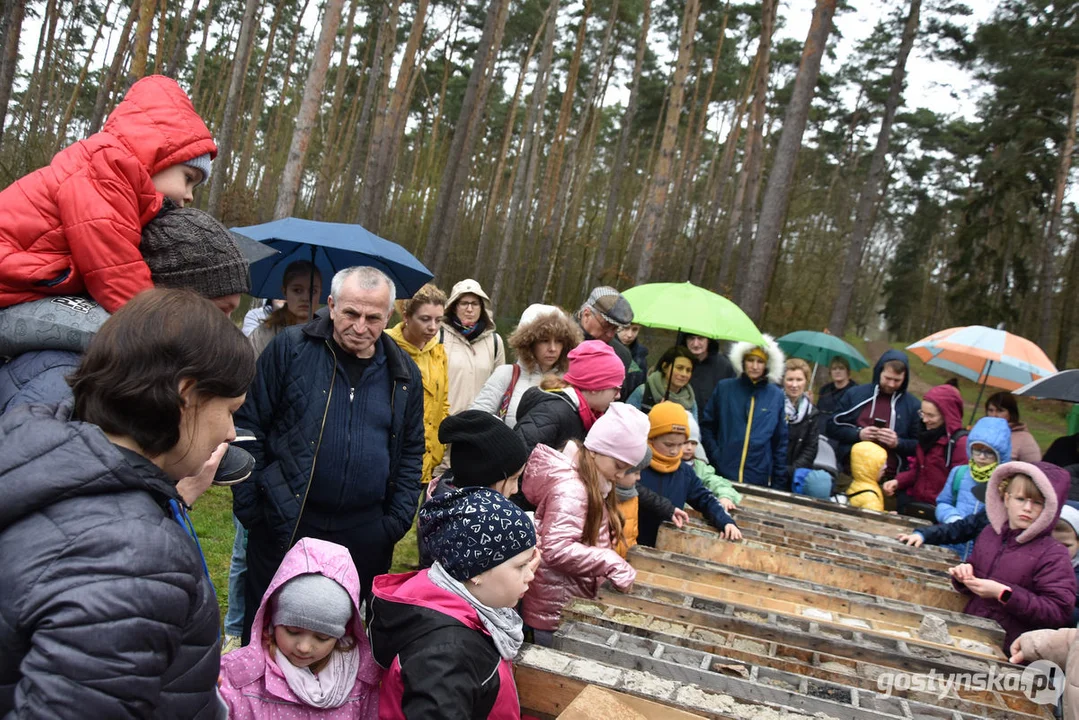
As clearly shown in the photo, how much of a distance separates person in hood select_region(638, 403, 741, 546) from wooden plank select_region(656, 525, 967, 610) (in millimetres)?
158

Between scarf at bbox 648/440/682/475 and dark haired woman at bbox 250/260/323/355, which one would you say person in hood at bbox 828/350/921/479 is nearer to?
scarf at bbox 648/440/682/475

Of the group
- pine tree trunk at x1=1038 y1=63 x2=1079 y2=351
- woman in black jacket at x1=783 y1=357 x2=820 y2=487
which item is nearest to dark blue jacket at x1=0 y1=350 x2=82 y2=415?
woman in black jacket at x1=783 y1=357 x2=820 y2=487

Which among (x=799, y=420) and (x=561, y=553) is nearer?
(x=561, y=553)

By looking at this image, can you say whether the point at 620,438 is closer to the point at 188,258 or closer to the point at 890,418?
the point at 188,258

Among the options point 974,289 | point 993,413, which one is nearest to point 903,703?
point 993,413

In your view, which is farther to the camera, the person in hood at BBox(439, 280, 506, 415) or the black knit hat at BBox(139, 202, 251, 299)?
the person in hood at BBox(439, 280, 506, 415)

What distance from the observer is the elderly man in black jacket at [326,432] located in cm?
309

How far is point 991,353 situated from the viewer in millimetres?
7816

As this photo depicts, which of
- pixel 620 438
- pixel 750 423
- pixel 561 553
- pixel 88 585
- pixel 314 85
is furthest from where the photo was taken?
pixel 314 85

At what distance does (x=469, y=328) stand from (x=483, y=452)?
2.27m

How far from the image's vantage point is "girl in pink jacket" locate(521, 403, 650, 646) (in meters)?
2.95

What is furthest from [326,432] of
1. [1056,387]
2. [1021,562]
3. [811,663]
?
[1056,387]

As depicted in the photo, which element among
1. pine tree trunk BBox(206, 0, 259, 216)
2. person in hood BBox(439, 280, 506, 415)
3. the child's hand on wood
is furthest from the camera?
pine tree trunk BBox(206, 0, 259, 216)

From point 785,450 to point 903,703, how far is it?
401 cm
